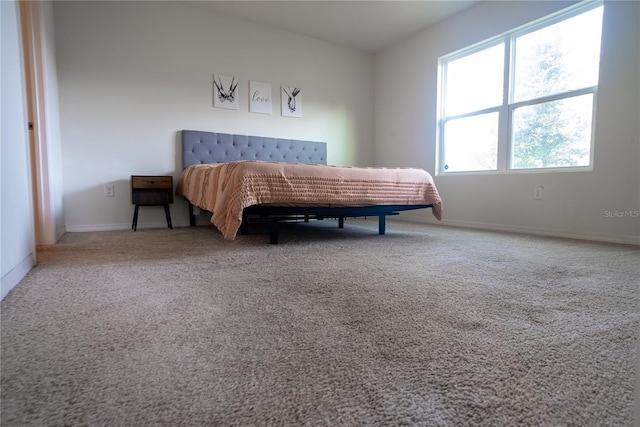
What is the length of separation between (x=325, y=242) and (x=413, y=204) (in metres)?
0.82

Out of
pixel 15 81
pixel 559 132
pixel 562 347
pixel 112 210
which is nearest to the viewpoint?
pixel 562 347

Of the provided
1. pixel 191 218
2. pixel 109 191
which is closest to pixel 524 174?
pixel 191 218

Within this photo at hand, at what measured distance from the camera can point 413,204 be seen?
8.23 feet

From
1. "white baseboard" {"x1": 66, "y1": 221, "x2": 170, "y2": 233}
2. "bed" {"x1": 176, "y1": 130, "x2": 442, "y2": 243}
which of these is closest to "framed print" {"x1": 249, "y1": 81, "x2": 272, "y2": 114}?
"bed" {"x1": 176, "y1": 130, "x2": 442, "y2": 243}

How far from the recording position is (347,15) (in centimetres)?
348

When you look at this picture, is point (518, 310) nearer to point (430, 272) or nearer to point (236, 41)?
point (430, 272)

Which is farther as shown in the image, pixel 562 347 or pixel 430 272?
pixel 430 272

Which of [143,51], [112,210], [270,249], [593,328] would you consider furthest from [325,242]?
[143,51]

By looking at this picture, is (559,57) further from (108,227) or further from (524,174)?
(108,227)

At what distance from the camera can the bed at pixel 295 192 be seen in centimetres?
182

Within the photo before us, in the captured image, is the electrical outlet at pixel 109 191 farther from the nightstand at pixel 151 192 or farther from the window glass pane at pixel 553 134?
the window glass pane at pixel 553 134

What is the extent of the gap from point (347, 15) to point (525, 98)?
2.07 m

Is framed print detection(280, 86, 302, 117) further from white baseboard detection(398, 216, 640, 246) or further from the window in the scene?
white baseboard detection(398, 216, 640, 246)

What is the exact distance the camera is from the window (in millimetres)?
2557
